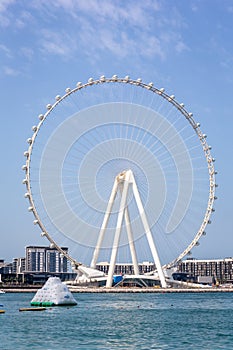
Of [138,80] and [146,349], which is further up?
[138,80]

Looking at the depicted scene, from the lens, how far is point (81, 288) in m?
91.1

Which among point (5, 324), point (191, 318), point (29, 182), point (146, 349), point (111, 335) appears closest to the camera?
point (146, 349)

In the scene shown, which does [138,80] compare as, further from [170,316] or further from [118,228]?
[170,316]

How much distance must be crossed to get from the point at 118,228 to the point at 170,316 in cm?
3425

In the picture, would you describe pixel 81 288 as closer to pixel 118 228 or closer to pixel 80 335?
pixel 118 228

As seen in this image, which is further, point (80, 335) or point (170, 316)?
point (170, 316)

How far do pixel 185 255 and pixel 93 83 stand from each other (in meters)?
27.6

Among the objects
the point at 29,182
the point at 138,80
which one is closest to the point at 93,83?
the point at 138,80

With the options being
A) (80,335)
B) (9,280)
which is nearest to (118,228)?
(80,335)

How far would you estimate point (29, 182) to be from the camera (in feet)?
242

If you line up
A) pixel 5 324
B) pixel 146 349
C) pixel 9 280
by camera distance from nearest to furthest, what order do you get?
pixel 146 349, pixel 5 324, pixel 9 280

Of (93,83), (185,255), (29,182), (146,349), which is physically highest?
(93,83)

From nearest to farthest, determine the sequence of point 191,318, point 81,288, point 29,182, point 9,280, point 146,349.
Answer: point 146,349 < point 191,318 < point 29,182 < point 81,288 < point 9,280

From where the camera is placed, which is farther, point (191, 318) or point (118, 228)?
point (118, 228)
